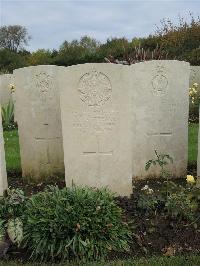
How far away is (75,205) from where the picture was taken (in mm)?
4898

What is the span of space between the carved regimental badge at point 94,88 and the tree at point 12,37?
47.8 meters

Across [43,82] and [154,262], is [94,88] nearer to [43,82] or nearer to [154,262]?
[43,82]

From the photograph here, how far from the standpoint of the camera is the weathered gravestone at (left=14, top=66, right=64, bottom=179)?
730 centimetres

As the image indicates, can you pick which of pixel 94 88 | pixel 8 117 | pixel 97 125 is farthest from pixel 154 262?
pixel 8 117

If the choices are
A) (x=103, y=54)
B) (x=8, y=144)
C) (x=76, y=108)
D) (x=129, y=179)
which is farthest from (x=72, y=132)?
(x=103, y=54)

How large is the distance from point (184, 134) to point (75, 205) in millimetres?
3073

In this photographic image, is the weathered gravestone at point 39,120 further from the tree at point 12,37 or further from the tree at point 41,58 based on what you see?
the tree at point 12,37

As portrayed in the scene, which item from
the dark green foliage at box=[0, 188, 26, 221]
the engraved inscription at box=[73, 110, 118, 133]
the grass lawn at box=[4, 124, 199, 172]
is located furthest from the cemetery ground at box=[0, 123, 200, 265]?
the grass lawn at box=[4, 124, 199, 172]

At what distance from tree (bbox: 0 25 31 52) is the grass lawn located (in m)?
42.7

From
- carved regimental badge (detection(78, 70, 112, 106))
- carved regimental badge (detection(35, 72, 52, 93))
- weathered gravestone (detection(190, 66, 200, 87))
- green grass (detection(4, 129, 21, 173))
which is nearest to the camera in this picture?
carved regimental badge (detection(78, 70, 112, 106))

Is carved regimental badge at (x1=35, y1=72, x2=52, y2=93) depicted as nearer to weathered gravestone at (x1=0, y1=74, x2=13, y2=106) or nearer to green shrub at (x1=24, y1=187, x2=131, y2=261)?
green shrub at (x1=24, y1=187, x2=131, y2=261)

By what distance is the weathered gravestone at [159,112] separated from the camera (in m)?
7.20

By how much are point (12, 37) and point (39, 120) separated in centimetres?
4795

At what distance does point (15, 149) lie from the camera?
9750 mm
